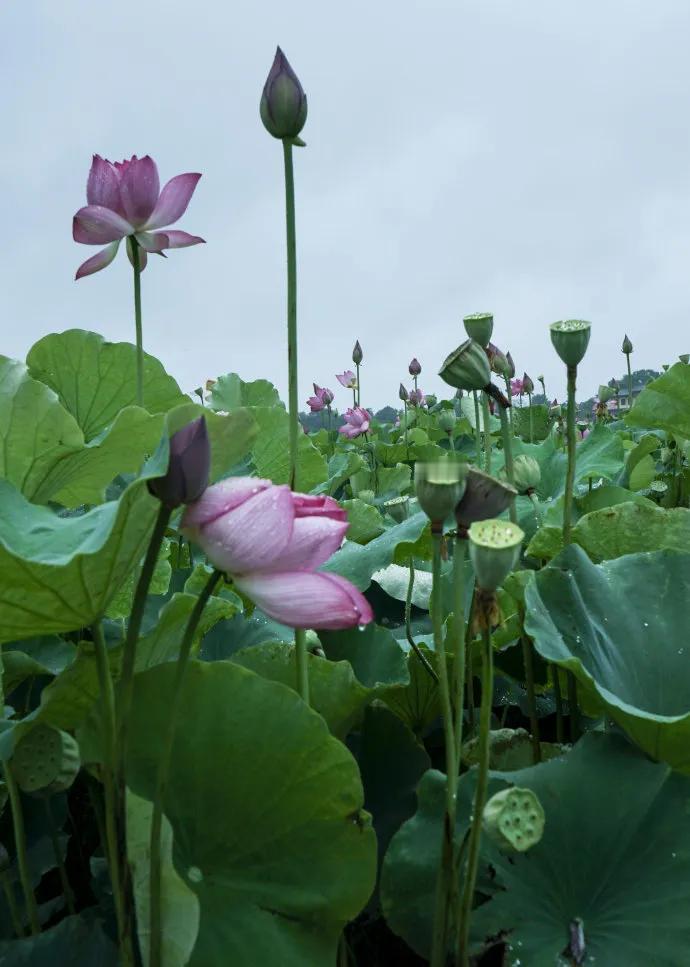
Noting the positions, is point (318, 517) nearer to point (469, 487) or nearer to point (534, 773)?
point (469, 487)

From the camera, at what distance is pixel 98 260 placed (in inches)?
38.9

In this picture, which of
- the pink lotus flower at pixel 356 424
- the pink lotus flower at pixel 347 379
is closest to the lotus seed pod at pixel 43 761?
the pink lotus flower at pixel 356 424

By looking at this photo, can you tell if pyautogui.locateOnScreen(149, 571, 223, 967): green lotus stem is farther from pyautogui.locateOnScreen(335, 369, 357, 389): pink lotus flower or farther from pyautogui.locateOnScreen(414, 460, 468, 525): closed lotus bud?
pyautogui.locateOnScreen(335, 369, 357, 389): pink lotus flower

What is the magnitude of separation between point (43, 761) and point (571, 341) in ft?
1.68

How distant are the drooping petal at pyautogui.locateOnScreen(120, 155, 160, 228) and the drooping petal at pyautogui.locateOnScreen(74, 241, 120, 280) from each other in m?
0.06

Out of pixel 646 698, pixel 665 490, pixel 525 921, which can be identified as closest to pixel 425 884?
pixel 525 921

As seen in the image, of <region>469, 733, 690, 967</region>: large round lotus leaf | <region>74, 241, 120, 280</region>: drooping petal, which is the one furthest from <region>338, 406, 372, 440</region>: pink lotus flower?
<region>469, 733, 690, 967</region>: large round lotus leaf

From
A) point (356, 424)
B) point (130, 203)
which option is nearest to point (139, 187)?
point (130, 203)

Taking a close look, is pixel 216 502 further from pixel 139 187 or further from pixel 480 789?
pixel 139 187

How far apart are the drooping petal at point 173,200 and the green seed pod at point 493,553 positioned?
1.93ft

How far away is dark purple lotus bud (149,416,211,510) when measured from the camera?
478mm

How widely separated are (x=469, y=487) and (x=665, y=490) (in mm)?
1655

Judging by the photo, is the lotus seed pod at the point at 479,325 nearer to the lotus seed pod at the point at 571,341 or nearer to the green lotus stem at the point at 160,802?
the lotus seed pod at the point at 571,341

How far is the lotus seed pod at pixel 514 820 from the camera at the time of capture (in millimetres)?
546
